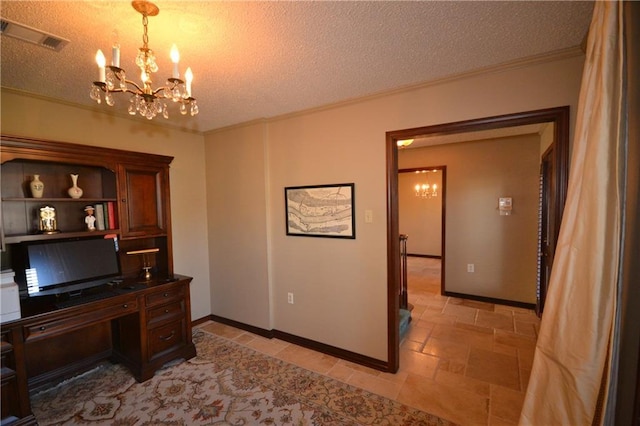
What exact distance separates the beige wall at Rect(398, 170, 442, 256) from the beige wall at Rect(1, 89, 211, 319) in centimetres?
540

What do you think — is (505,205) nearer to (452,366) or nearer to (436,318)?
(436,318)

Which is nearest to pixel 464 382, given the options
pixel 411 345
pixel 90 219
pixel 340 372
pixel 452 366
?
pixel 452 366

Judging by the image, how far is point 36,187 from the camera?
7.30ft

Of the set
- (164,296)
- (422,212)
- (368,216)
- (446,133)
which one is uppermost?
(446,133)

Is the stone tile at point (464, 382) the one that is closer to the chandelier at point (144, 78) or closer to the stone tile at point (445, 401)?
the stone tile at point (445, 401)

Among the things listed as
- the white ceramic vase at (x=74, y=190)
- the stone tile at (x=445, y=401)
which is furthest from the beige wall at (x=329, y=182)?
the white ceramic vase at (x=74, y=190)

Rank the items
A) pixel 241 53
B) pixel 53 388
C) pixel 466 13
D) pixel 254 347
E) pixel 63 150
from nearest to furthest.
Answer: pixel 466 13 < pixel 241 53 < pixel 63 150 < pixel 53 388 < pixel 254 347

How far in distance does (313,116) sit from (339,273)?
1646 mm

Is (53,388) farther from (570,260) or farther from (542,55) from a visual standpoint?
(542,55)

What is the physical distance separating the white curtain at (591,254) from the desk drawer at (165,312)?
111 inches

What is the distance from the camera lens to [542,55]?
187 cm

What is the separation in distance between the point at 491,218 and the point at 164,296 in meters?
4.41

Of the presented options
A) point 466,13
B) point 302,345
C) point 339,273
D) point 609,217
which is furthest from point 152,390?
point 466,13

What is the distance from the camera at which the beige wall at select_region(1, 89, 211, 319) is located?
2.37 metres
